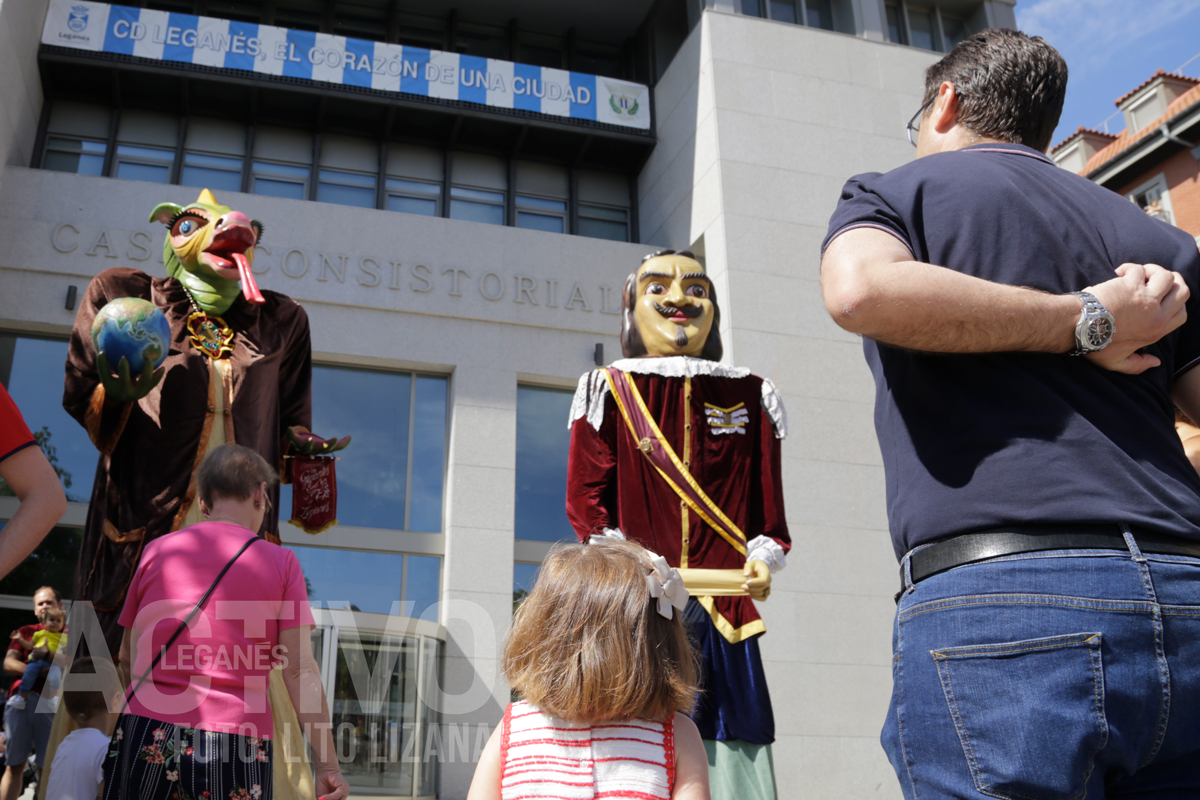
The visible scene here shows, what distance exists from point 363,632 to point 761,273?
17.6 feet

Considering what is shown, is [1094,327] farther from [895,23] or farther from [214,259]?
[895,23]

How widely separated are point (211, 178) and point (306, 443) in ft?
26.9

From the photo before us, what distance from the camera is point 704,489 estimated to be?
13.9ft

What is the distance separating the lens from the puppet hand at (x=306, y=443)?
175 inches

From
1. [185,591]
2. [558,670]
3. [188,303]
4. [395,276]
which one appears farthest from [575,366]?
[558,670]

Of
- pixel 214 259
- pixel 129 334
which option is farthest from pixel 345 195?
pixel 129 334

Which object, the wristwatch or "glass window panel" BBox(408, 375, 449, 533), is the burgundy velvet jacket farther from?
"glass window panel" BBox(408, 375, 449, 533)

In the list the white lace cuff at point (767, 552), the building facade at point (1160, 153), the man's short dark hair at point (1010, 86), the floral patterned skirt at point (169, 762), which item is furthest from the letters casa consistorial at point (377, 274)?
the building facade at point (1160, 153)

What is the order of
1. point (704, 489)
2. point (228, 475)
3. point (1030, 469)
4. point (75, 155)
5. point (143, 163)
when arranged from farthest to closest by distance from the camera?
point (143, 163) < point (75, 155) < point (704, 489) < point (228, 475) < point (1030, 469)

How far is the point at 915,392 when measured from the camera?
157 centimetres

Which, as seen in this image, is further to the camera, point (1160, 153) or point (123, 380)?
point (1160, 153)

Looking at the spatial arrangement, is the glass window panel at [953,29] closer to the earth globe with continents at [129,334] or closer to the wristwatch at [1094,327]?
the earth globe with continents at [129,334]

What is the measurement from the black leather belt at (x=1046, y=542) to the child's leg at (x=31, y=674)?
6840mm

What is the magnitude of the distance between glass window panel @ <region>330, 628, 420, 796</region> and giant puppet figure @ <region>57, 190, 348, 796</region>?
512cm
